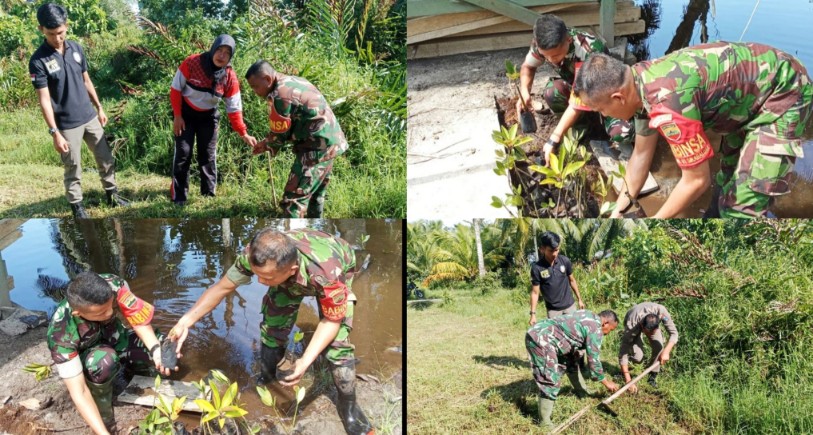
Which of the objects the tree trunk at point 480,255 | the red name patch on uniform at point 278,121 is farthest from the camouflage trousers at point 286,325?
the tree trunk at point 480,255

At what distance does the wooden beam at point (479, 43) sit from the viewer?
14.3 feet

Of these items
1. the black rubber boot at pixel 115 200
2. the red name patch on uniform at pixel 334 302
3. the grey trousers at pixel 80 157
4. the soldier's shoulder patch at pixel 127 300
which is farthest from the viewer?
the black rubber boot at pixel 115 200

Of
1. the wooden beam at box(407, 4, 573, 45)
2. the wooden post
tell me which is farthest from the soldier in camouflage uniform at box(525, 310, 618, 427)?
the wooden beam at box(407, 4, 573, 45)

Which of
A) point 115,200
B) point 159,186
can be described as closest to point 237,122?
point 159,186

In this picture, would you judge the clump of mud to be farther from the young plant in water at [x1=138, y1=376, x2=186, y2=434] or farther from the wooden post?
the young plant in water at [x1=138, y1=376, x2=186, y2=434]

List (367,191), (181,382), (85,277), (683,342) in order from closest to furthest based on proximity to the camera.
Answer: (85,277), (181,382), (683,342), (367,191)

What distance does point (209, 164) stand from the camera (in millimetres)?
4531

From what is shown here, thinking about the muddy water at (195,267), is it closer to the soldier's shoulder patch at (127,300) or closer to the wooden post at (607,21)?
the soldier's shoulder patch at (127,300)

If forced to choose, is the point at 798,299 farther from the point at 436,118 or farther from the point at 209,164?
the point at 209,164

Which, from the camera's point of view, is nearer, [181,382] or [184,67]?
[181,382]

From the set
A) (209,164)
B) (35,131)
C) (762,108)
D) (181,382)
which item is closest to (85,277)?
(181,382)

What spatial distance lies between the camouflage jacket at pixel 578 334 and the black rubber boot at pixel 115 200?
10.0ft

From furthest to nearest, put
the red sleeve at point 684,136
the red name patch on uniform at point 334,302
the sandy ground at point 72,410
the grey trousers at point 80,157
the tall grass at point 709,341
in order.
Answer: the grey trousers at point 80,157, the tall grass at point 709,341, the sandy ground at point 72,410, the red name patch on uniform at point 334,302, the red sleeve at point 684,136

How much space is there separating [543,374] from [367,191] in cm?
176
